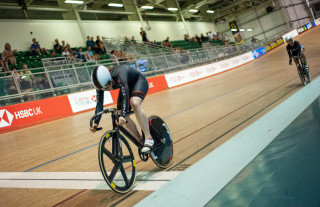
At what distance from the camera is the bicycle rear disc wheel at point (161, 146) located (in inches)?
117

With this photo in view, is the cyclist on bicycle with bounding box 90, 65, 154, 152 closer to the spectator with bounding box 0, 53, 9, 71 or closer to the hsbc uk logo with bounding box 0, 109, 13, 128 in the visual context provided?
the hsbc uk logo with bounding box 0, 109, 13, 128

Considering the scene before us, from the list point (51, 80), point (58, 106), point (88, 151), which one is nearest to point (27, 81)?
point (51, 80)

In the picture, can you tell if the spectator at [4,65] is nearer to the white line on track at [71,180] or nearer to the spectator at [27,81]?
the spectator at [27,81]

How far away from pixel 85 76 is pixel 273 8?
1170 inches

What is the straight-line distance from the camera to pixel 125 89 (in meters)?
2.62

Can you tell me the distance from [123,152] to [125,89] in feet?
1.96

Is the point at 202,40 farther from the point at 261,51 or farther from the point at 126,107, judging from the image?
the point at 126,107

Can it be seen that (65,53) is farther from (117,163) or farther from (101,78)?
(117,163)

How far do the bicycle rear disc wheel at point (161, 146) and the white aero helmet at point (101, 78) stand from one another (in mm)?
737

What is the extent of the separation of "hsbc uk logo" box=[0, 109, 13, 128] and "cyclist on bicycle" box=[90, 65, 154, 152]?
7.13 m

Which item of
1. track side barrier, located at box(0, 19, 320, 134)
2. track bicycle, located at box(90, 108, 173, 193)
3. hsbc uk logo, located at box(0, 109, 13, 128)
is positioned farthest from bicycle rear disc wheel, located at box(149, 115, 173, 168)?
hsbc uk logo, located at box(0, 109, 13, 128)

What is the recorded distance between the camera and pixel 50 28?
16.7 meters

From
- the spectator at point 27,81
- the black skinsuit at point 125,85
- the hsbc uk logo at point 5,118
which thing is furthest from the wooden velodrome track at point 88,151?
the spectator at point 27,81

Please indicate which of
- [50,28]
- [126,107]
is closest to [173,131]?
[126,107]
